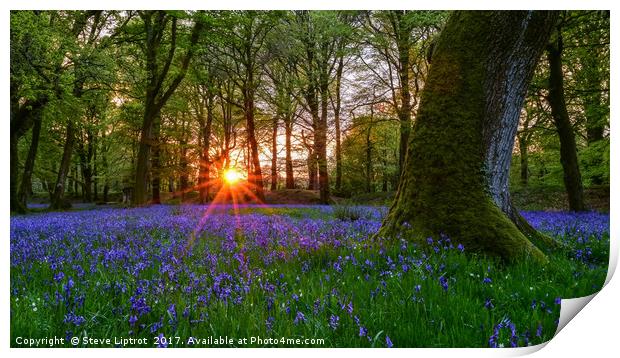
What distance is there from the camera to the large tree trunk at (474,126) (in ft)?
10.9

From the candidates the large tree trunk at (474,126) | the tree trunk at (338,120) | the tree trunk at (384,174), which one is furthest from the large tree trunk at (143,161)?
the tree trunk at (384,174)

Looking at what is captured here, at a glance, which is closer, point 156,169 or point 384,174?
point 156,169

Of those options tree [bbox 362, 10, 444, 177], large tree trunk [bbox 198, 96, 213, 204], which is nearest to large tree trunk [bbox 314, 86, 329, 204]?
tree [bbox 362, 10, 444, 177]

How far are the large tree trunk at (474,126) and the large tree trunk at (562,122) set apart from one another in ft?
16.0

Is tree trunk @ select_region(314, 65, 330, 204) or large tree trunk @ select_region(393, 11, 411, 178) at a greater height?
large tree trunk @ select_region(393, 11, 411, 178)

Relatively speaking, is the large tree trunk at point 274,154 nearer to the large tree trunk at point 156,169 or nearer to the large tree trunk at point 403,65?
the large tree trunk at point 403,65

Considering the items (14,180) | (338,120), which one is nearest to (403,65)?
(338,120)

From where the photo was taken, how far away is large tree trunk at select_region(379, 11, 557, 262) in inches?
131

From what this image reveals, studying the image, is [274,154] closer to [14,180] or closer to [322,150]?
[14,180]

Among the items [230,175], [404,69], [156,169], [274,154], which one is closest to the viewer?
[274,154]

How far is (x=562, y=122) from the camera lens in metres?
7.69

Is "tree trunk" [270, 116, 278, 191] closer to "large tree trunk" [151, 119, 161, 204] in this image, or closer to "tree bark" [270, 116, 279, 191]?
"tree bark" [270, 116, 279, 191]

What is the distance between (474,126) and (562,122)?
5767mm

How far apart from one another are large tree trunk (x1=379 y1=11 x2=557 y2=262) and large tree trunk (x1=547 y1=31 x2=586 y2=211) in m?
4.86
